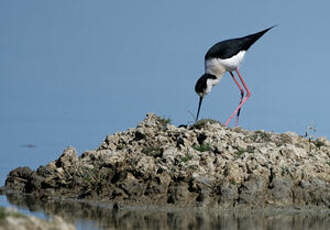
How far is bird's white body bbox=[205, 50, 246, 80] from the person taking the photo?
15.1 metres

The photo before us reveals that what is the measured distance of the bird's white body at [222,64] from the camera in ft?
49.6

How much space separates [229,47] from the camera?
49.8ft

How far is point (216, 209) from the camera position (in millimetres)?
10875

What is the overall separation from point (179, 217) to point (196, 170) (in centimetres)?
165

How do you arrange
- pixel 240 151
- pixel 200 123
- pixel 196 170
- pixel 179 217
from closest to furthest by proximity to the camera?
pixel 179 217, pixel 196 170, pixel 240 151, pixel 200 123

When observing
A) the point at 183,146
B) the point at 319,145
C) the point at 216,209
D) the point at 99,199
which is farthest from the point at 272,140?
the point at 99,199

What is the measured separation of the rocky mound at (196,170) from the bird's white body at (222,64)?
219cm

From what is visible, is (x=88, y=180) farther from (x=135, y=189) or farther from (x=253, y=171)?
(x=253, y=171)

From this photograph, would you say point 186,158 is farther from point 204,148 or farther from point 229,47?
point 229,47

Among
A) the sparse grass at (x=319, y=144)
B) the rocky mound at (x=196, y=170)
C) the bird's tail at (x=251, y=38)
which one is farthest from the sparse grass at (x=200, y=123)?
the bird's tail at (x=251, y=38)

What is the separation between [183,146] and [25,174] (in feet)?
16.0

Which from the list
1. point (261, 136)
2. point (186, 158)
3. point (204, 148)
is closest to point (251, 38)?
point (261, 136)

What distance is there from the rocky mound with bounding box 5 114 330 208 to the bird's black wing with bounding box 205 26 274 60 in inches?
94.7

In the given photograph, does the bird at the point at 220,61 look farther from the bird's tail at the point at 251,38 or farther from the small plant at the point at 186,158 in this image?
the small plant at the point at 186,158
